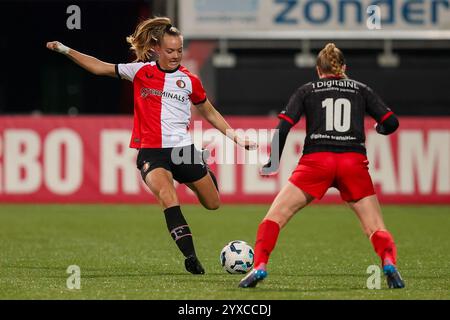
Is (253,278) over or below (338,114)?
below

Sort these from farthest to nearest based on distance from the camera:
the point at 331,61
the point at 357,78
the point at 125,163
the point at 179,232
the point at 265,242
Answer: the point at 357,78 < the point at 125,163 < the point at 179,232 < the point at 331,61 < the point at 265,242

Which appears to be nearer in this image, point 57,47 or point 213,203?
point 57,47

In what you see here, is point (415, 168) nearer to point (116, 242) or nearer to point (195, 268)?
point (116, 242)

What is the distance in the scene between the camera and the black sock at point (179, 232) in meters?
9.88

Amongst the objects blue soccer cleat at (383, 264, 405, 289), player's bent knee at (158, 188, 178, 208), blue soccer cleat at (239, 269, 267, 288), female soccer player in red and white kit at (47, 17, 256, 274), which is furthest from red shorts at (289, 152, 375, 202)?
player's bent knee at (158, 188, 178, 208)

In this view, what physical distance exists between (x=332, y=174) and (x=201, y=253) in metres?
3.93

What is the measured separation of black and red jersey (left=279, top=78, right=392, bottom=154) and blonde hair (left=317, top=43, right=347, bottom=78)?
0.33ft

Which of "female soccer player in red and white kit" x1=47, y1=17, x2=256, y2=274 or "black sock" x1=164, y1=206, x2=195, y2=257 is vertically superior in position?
"female soccer player in red and white kit" x1=47, y1=17, x2=256, y2=274

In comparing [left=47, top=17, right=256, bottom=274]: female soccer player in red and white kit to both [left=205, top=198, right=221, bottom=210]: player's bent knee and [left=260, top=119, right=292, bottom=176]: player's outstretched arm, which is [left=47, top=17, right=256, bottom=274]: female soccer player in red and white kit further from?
[left=260, top=119, right=292, bottom=176]: player's outstretched arm

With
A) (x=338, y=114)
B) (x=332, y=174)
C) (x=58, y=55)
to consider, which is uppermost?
(x=58, y=55)

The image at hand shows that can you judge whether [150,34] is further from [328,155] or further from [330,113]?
[328,155]

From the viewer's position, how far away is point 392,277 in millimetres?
8781

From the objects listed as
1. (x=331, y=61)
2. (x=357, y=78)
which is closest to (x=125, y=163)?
(x=357, y=78)

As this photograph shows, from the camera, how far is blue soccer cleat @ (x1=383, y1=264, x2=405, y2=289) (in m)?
8.75
